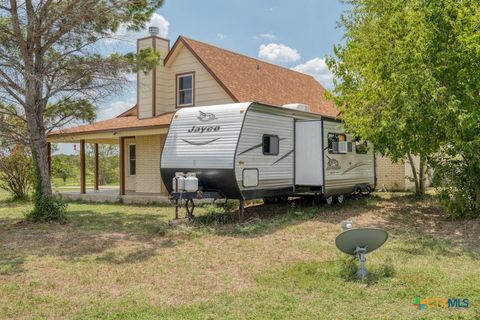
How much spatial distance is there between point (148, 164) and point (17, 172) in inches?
227

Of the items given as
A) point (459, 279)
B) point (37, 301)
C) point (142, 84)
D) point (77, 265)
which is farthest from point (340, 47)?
point (37, 301)

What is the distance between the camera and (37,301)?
5891 millimetres

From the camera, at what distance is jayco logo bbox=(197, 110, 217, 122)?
11445mm

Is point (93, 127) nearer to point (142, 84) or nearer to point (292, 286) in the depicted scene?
point (142, 84)

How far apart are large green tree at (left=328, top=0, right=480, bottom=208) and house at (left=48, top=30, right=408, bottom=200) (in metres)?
5.82

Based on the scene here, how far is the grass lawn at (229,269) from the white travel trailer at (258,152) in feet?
3.16

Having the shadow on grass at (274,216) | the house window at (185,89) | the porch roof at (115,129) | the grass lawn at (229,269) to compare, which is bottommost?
the grass lawn at (229,269)

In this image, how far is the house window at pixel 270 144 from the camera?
1174 centimetres

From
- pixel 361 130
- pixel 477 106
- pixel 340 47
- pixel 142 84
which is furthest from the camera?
pixel 142 84

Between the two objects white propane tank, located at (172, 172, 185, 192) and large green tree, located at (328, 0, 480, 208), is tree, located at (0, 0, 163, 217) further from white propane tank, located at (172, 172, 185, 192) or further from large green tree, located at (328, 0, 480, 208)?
large green tree, located at (328, 0, 480, 208)

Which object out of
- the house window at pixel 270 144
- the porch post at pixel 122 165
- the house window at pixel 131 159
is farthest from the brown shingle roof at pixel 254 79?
the house window at pixel 131 159

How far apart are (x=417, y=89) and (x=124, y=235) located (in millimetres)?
7356

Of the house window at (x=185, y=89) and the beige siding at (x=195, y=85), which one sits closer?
the beige siding at (x=195, y=85)

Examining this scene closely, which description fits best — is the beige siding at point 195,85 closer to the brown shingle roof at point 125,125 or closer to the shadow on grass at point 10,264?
the brown shingle roof at point 125,125
